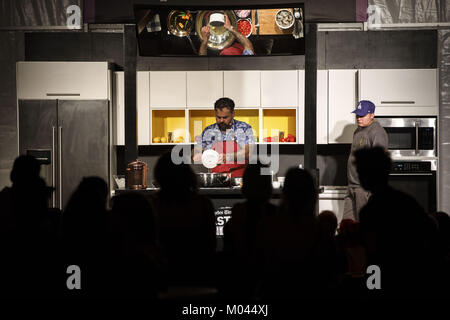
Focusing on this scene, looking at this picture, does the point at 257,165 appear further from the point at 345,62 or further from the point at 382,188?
the point at 345,62

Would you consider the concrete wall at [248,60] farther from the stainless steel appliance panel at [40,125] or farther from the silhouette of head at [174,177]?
the silhouette of head at [174,177]

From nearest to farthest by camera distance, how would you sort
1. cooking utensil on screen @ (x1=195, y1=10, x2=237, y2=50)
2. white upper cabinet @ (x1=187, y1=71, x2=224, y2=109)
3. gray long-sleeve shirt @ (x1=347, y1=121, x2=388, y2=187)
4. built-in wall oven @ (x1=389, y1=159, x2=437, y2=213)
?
cooking utensil on screen @ (x1=195, y1=10, x2=237, y2=50) < gray long-sleeve shirt @ (x1=347, y1=121, x2=388, y2=187) < built-in wall oven @ (x1=389, y1=159, x2=437, y2=213) < white upper cabinet @ (x1=187, y1=71, x2=224, y2=109)

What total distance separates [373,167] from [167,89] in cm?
383

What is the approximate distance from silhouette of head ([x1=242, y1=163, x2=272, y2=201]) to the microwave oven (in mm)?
3477

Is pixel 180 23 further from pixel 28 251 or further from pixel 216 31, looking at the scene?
pixel 28 251

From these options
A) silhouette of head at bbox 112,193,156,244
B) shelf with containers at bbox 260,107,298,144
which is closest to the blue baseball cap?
shelf with containers at bbox 260,107,298,144

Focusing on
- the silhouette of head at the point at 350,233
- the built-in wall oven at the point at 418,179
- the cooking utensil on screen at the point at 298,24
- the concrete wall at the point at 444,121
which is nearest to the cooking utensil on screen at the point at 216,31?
the cooking utensil on screen at the point at 298,24

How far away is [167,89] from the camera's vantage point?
19.0 ft

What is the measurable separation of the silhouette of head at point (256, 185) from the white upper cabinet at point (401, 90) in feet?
11.7

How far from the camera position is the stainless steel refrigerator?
18.0 feet

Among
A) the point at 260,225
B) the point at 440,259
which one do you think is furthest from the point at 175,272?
the point at 440,259

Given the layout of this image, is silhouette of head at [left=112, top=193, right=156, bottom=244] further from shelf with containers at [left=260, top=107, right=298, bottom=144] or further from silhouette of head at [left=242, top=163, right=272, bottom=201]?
shelf with containers at [left=260, top=107, right=298, bottom=144]

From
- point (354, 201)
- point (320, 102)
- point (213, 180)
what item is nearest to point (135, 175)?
point (213, 180)

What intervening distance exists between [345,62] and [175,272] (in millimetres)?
4540
